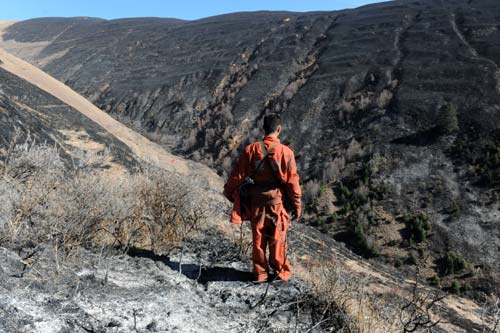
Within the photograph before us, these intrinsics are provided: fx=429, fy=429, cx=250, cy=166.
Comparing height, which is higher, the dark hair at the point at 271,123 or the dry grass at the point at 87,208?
the dark hair at the point at 271,123

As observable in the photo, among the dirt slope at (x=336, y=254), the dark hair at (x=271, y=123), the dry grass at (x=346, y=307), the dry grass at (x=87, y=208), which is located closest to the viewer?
the dry grass at (x=346, y=307)

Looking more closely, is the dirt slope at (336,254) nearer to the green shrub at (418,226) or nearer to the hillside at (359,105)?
the hillside at (359,105)

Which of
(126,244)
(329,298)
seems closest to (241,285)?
(329,298)

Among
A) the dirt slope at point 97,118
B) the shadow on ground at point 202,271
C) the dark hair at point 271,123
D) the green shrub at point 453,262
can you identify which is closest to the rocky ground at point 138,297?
the shadow on ground at point 202,271

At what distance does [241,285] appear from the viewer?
3467mm

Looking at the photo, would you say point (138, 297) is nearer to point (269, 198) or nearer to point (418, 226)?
point (269, 198)

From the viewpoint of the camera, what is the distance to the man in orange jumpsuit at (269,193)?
3473 mm

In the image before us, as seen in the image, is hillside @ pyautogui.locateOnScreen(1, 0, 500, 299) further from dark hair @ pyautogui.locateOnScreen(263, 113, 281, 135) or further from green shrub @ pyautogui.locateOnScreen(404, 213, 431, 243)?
dark hair @ pyautogui.locateOnScreen(263, 113, 281, 135)

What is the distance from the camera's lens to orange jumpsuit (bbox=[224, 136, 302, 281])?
3473 millimetres

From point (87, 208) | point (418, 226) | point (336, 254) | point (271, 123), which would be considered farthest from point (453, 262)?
point (87, 208)

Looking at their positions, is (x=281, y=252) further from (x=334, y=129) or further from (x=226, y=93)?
(x=226, y=93)

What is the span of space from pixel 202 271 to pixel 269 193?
905mm

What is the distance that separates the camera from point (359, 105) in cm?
2427

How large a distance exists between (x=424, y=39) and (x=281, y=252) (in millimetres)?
30598
